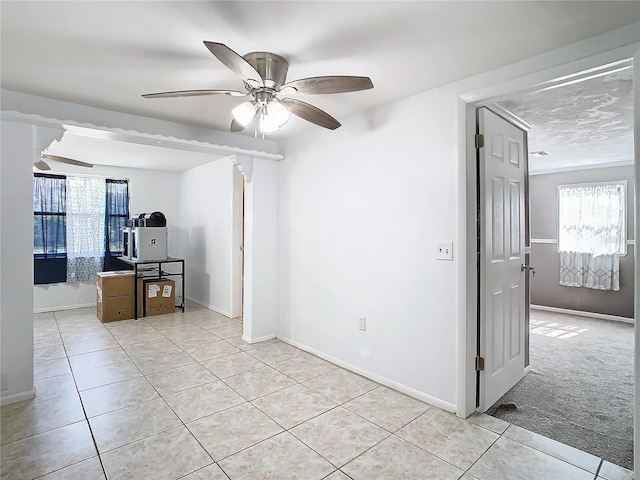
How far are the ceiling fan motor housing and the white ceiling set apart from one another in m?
0.04

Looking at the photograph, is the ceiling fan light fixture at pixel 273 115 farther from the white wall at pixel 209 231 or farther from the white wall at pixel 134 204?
the white wall at pixel 134 204

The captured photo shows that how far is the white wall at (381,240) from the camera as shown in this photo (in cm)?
245

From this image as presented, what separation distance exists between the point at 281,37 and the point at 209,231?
418 cm

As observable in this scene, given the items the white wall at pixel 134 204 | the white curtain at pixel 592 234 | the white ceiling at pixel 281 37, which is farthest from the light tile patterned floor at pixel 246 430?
the white curtain at pixel 592 234

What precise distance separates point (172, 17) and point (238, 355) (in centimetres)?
288

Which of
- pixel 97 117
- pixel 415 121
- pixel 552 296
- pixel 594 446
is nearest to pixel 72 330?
pixel 97 117

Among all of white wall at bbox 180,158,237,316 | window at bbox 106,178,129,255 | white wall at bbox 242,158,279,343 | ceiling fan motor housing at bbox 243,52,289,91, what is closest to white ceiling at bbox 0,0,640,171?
ceiling fan motor housing at bbox 243,52,289,91

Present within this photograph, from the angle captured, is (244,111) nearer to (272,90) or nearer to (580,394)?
(272,90)

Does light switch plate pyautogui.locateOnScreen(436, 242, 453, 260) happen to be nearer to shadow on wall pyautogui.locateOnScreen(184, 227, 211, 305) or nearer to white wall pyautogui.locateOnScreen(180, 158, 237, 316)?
white wall pyautogui.locateOnScreen(180, 158, 237, 316)

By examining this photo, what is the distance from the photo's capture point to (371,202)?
115 inches

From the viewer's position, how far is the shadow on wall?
5660mm

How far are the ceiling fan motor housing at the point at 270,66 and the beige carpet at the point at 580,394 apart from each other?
267 centimetres

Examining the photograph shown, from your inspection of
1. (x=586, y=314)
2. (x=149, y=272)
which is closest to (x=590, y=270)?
(x=586, y=314)

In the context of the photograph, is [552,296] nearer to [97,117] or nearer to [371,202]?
[371,202]
